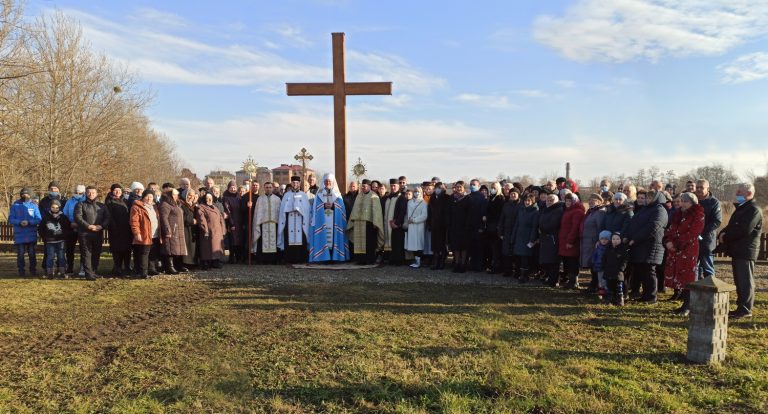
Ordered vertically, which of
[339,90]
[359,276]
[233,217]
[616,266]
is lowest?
[359,276]

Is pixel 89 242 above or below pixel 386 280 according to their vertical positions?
above

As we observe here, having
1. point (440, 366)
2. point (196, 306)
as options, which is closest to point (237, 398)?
point (440, 366)

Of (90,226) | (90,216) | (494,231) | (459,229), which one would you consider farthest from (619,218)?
(90,216)

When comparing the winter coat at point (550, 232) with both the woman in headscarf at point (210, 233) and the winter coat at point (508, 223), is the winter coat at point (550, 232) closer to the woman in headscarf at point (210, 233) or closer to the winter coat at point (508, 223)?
the winter coat at point (508, 223)

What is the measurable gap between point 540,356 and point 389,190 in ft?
24.7

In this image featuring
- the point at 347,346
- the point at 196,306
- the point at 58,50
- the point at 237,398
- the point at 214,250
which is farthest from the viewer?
the point at 58,50

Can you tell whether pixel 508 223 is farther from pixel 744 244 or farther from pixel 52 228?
pixel 52 228

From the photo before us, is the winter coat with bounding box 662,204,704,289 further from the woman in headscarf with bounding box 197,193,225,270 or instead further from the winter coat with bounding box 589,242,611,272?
the woman in headscarf with bounding box 197,193,225,270

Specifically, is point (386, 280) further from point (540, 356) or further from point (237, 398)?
point (237, 398)

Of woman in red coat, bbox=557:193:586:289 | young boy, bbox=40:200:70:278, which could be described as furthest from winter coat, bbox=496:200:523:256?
young boy, bbox=40:200:70:278

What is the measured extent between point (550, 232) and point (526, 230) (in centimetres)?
59

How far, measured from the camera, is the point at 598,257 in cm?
788

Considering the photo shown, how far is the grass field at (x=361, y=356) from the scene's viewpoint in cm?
401

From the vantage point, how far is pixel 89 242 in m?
9.57
